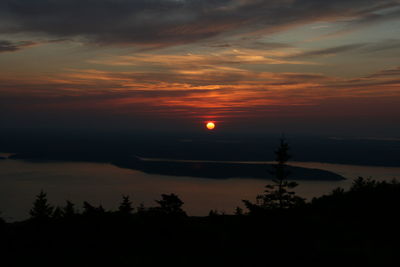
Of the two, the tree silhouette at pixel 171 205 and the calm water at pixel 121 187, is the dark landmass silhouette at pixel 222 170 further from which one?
the tree silhouette at pixel 171 205

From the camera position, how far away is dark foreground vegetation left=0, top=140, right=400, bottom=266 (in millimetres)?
13031

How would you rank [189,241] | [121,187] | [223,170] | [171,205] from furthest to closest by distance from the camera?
[223,170] → [121,187] → [171,205] → [189,241]

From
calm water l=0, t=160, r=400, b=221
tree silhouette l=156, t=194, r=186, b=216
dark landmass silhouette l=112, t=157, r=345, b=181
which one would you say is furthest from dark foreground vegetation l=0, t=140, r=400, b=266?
dark landmass silhouette l=112, t=157, r=345, b=181

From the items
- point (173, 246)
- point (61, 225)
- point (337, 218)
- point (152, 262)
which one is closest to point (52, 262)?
point (61, 225)

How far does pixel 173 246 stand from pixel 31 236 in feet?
19.1

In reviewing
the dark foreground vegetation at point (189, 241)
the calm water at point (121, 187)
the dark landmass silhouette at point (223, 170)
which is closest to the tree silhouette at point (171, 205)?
the dark foreground vegetation at point (189, 241)

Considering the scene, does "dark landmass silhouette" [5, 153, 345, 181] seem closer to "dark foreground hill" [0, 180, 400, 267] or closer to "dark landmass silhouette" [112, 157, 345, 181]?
"dark landmass silhouette" [112, 157, 345, 181]

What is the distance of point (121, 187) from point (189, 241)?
124 m

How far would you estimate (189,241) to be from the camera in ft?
50.2

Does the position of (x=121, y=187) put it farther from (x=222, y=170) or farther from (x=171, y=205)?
(x=171, y=205)

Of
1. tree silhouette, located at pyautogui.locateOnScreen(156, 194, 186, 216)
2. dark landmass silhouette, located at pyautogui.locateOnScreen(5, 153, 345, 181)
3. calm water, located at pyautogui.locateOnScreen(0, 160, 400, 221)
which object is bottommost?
tree silhouette, located at pyautogui.locateOnScreen(156, 194, 186, 216)

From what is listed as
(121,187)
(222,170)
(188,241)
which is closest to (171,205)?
(188,241)

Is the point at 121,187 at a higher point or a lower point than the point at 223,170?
lower

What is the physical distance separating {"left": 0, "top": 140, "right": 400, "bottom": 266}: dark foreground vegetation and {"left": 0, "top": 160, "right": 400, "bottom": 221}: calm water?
7701 cm
